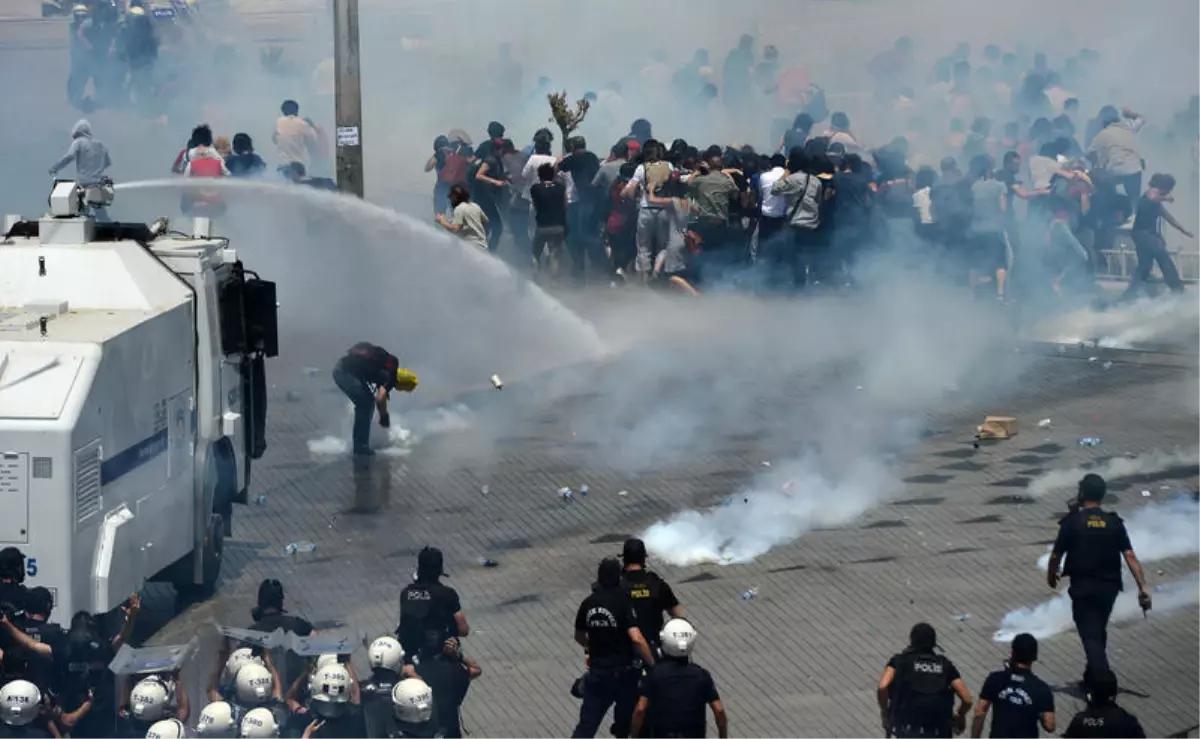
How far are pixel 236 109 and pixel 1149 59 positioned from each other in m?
14.3

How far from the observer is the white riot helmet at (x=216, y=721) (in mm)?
7793

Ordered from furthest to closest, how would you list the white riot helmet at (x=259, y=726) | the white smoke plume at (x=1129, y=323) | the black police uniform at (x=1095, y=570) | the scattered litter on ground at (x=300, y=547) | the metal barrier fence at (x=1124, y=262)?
the metal barrier fence at (x=1124, y=262), the white smoke plume at (x=1129, y=323), the scattered litter on ground at (x=300, y=547), the black police uniform at (x=1095, y=570), the white riot helmet at (x=259, y=726)

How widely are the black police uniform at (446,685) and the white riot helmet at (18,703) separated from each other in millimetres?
1624

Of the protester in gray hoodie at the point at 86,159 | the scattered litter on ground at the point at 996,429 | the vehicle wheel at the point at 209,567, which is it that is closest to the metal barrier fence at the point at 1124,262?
the scattered litter on ground at the point at 996,429

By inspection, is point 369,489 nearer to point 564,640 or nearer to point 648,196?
point 564,640

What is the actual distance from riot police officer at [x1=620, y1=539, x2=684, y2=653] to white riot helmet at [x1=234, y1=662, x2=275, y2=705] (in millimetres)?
1774

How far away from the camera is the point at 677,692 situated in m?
8.25

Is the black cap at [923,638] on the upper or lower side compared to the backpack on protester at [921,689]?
upper

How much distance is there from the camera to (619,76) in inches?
1307

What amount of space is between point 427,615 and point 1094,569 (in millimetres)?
3369

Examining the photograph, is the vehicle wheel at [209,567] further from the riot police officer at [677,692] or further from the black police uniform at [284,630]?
the riot police officer at [677,692]

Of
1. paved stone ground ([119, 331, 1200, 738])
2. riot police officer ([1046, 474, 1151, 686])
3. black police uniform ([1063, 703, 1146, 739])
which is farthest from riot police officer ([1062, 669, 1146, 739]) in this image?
riot police officer ([1046, 474, 1151, 686])

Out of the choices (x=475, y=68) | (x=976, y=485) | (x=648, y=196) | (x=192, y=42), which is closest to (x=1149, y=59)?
(x=475, y=68)

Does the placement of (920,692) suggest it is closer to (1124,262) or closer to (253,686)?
(253,686)
